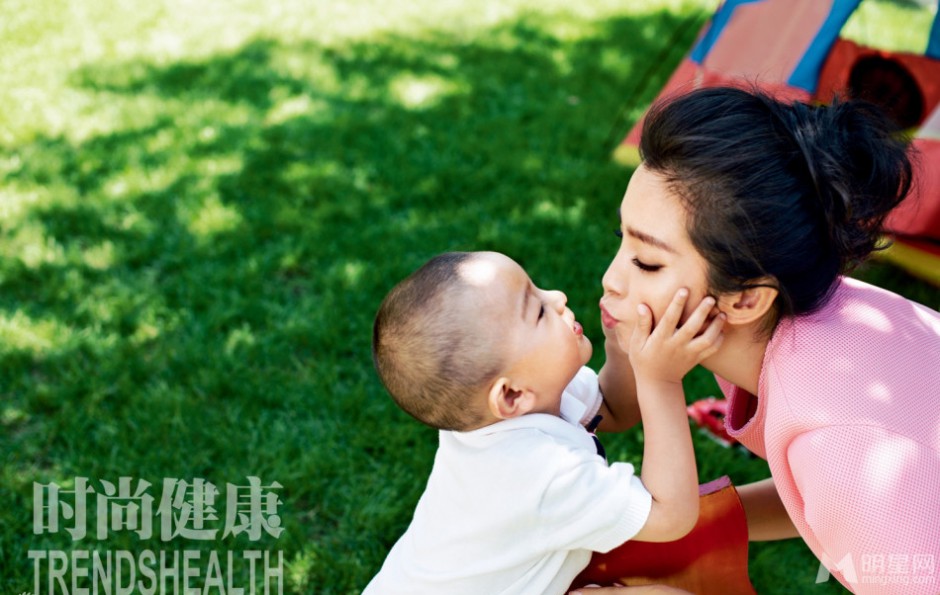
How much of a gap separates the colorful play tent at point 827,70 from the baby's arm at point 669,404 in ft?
7.09

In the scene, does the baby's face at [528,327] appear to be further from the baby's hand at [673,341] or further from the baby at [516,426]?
the baby's hand at [673,341]

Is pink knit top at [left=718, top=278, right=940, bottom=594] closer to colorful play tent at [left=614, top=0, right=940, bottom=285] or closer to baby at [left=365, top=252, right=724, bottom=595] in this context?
baby at [left=365, top=252, right=724, bottom=595]

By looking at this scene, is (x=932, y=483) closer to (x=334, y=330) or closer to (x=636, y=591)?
(x=636, y=591)

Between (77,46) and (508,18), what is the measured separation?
2.89 meters

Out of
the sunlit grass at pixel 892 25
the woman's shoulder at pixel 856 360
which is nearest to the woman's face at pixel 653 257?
the woman's shoulder at pixel 856 360

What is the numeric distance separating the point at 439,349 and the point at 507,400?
0.61 ft

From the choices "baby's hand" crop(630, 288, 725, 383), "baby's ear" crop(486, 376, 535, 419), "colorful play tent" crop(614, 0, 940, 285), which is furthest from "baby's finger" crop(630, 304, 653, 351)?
"colorful play tent" crop(614, 0, 940, 285)

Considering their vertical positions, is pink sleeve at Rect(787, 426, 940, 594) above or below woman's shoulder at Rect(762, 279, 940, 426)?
below

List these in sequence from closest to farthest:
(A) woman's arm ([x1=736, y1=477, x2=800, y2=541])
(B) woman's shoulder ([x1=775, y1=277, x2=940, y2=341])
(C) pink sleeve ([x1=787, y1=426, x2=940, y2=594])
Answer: (C) pink sleeve ([x1=787, y1=426, x2=940, y2=594]) < (B) woman's shoulder ([x1=775, y1=277, x2=940, y2=341]) < (A) woman's arm ([x1=736, y1=477, x2=800, y2=541])

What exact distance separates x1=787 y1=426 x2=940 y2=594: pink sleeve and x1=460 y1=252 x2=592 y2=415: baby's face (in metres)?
0.51

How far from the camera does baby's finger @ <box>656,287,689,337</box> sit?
5.69 ft

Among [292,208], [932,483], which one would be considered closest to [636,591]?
[932,483]

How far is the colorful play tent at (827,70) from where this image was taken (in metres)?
3.65

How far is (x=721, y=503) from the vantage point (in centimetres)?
198
